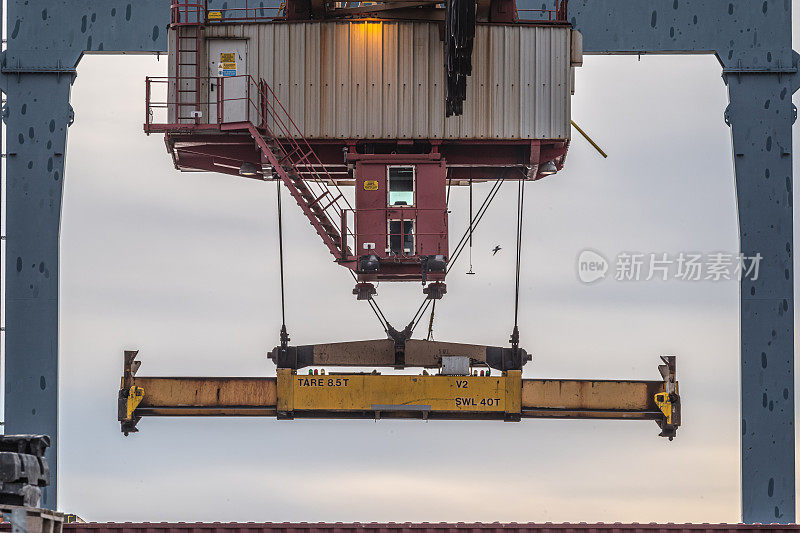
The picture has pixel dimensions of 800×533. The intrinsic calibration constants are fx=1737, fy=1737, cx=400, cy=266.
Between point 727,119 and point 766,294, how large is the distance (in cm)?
322

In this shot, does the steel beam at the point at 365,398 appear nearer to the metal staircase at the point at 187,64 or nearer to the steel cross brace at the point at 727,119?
the steel cross brace at the point at 727,119

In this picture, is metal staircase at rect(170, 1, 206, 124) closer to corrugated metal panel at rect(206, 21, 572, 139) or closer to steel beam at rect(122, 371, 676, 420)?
corrugated metal panel at rect(206, 21, 572, 139)

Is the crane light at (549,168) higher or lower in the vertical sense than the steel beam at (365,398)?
higher

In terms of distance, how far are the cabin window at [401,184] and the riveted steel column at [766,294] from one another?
19.9 feet

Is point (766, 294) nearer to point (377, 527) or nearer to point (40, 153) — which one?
point (377, 527)

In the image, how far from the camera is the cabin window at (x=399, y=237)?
1150 inches

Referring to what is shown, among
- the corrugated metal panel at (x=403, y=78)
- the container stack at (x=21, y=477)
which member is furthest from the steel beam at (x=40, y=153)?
the container stack at (x=21, y=477)

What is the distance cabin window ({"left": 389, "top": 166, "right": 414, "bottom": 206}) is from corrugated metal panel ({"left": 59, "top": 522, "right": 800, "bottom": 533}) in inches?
216

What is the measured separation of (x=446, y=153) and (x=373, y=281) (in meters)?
2.56

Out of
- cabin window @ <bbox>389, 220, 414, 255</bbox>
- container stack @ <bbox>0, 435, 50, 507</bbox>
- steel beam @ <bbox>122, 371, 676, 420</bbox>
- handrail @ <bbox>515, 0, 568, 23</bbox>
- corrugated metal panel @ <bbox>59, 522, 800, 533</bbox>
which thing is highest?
handrail @ <bbox>515, 0, 568, 23</bbox>

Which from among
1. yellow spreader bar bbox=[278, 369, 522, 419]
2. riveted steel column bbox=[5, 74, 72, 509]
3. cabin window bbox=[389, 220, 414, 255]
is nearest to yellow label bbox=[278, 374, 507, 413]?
yellow spreader bar bbox=[278, 369, 522, 419]

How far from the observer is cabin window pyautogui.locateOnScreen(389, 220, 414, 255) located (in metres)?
29.2

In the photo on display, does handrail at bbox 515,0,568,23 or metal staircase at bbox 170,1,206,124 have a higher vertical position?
handrail at bbox 515,0,568,23

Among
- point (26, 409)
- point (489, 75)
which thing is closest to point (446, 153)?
point (489, 75)
